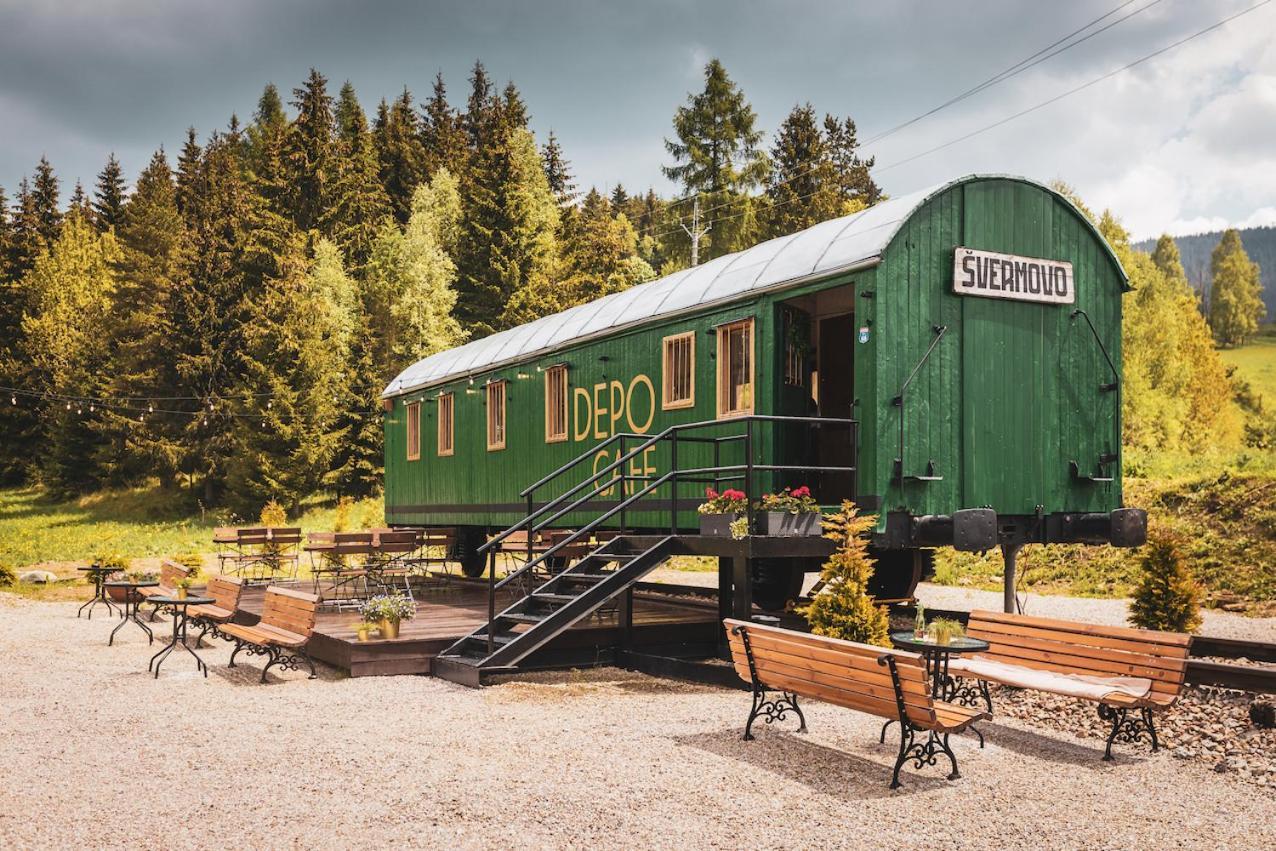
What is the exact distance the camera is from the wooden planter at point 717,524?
9609 mm

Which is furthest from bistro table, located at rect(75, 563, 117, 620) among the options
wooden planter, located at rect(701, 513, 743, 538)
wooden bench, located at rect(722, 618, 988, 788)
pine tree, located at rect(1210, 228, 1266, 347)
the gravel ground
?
pine tree, located at rect(1210, 228, 1266, 347)

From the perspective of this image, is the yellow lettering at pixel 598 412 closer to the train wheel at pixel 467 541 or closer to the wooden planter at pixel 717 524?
the wooden planter at pixel 717 524

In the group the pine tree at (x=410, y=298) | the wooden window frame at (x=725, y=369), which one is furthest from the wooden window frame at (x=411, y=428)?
the pine tree at (x=410, y=298)

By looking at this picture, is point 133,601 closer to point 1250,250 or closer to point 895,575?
point 895,575

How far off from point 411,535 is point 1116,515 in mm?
9864

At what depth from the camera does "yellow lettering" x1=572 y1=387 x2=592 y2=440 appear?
1382cm

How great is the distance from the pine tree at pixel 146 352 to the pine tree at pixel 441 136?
38.8 ft

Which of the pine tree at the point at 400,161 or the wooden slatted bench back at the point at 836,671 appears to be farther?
the pine tree at the point at 400,161

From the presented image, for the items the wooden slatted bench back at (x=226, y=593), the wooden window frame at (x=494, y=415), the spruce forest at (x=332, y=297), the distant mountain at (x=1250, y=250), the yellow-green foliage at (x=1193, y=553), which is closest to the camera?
the wooden slatted bench back at (x=226, y=593)

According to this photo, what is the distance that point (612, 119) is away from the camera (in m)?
30.9

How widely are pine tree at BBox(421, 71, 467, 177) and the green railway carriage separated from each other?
37420 millimetres

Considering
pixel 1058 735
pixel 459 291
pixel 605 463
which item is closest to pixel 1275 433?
pixel 459 291

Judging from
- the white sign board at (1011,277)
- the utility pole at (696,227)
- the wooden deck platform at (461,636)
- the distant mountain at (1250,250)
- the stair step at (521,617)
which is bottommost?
the wooden deck platform at (461,636)

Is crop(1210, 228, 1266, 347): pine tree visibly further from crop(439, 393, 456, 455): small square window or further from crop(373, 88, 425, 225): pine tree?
crop(439, 393, 456, 455): small square window
